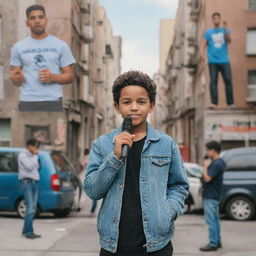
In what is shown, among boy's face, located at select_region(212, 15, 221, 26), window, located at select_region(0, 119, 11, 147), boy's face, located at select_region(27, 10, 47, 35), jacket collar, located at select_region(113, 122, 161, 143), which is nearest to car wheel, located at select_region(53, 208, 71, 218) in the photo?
boy's face, located at select_region(27, 10, 47, 35)

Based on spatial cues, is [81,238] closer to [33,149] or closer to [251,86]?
[33,149]

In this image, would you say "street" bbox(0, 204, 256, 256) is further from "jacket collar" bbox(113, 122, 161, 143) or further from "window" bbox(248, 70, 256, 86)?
"window" bbox(248, 70, 256, 86)

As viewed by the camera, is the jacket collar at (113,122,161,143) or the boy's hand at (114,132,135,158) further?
the jacket collar at (113,122,161,143)

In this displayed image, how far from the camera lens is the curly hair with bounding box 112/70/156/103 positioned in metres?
3.19

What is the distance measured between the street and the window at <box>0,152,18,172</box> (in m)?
1.17

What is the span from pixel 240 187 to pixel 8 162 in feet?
18.4

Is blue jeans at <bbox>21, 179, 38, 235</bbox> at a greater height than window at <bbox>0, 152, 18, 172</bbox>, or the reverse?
window at <bbox>0, 152, 18, 172</bbox>

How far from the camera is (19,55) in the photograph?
747 inches

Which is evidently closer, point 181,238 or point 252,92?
point 181,238

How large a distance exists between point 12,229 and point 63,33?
46.6ft

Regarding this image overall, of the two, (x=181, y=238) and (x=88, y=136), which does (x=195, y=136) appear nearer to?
A: (x=88, y=136)

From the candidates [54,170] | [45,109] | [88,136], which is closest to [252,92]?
[88,136]

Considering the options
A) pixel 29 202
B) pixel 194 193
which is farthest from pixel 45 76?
pixel 29 202

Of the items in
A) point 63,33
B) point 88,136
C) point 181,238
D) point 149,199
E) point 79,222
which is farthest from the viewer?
point 88,136
